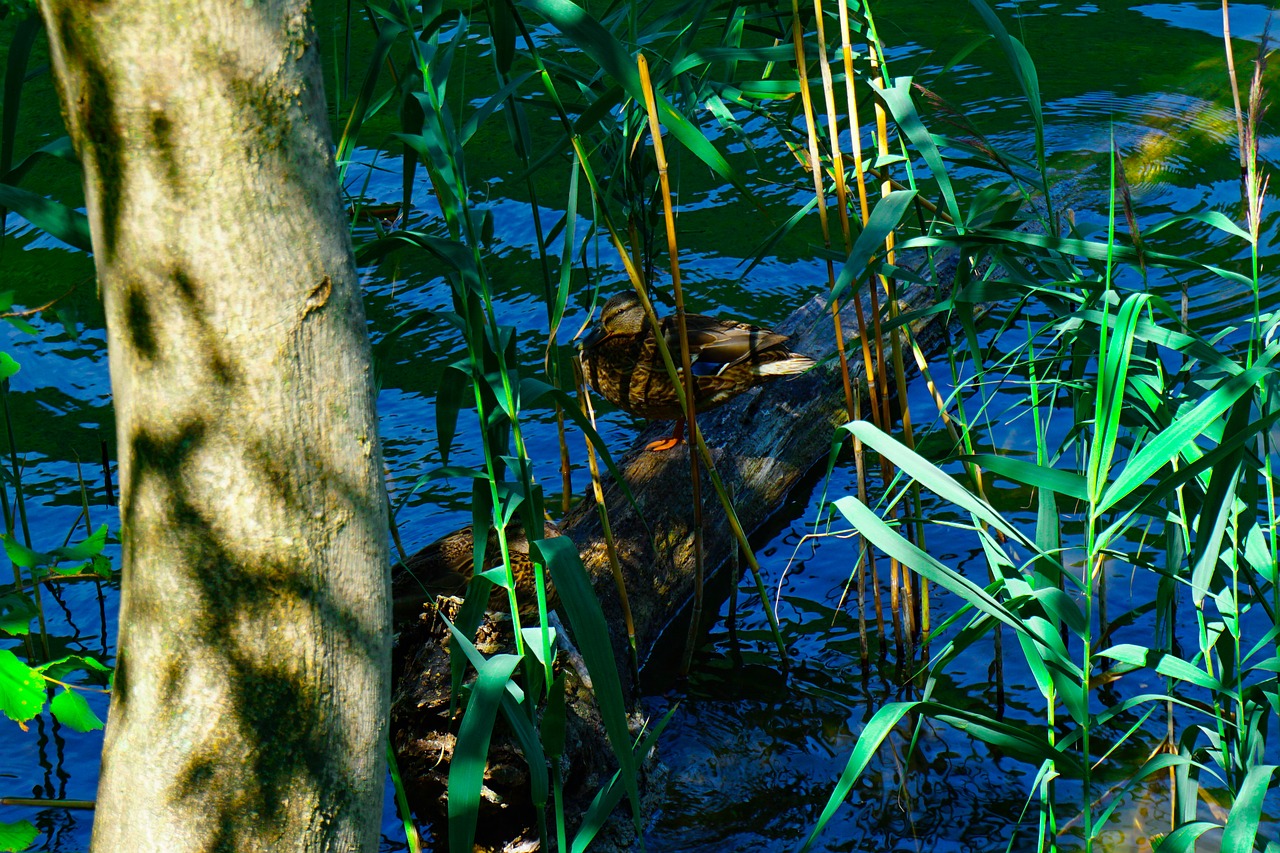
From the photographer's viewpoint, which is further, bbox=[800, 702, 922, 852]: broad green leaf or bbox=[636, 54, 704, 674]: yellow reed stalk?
bbox=[636, 54, 704, 674]: yellow reed stalk

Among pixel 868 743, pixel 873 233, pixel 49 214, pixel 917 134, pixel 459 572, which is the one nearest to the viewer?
pixel 49 214

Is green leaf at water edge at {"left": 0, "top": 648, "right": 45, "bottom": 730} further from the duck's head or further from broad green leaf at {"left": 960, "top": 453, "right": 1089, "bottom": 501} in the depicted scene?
the duck's head

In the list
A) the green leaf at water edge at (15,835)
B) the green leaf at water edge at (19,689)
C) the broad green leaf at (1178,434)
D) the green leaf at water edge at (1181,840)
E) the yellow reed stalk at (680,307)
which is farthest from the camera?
the yellow reed stalk at (680,307)

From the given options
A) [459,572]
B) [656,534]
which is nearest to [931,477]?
[459,572]

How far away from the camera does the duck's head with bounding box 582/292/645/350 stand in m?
3.98

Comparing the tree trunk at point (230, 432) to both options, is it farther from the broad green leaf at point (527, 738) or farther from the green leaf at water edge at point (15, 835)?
the broad green leaf at point (527, 738)

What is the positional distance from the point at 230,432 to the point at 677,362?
2.57 metres

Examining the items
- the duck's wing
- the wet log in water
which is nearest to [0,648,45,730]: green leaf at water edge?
the wet log in water

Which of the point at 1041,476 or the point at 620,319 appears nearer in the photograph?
the point at 1041,476

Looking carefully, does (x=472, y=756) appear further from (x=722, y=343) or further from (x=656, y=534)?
(x=722, y=343)

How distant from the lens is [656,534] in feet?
12.6

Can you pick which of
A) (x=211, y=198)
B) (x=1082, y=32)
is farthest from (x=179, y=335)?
(x=1082, y=32)

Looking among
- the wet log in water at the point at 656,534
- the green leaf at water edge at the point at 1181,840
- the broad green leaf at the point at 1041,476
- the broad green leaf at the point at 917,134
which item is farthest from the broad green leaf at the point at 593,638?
the broad green leaf at the point at 917,134

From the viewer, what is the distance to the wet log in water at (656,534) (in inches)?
114
